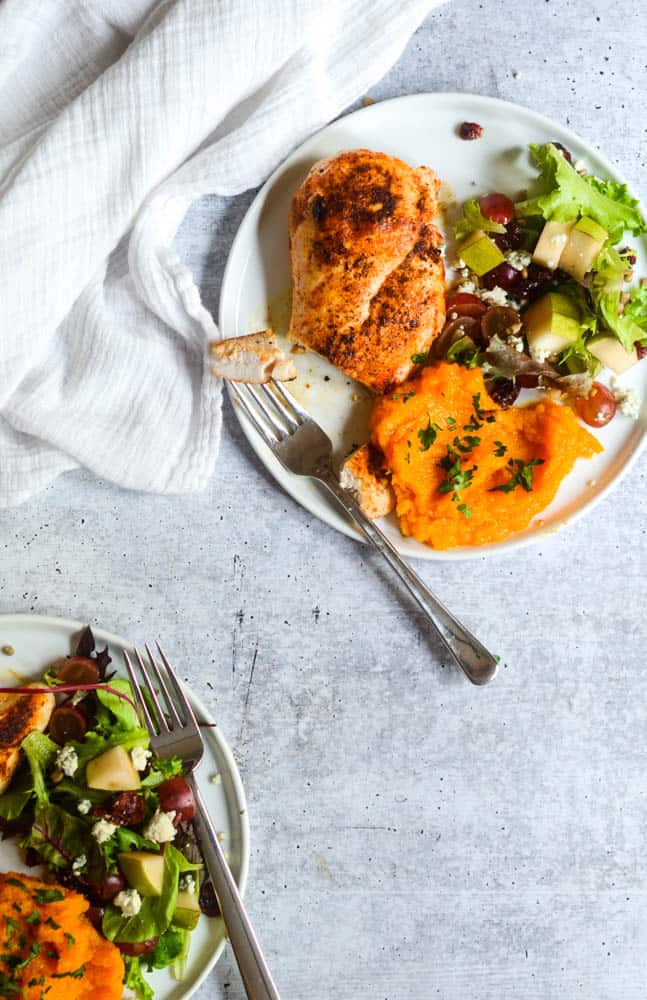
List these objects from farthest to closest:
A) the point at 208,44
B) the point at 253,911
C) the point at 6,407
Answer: the point at 253,911 < the point at 6,407 < the point at 208,44

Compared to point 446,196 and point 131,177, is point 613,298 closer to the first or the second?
point 446,196

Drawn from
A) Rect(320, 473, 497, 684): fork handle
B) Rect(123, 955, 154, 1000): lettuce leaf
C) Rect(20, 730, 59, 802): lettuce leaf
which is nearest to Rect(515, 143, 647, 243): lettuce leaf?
Rect(320, 473, 497, 684): fork handle

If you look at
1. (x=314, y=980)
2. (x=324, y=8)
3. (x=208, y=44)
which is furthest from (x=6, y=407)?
(x=314, y=980)

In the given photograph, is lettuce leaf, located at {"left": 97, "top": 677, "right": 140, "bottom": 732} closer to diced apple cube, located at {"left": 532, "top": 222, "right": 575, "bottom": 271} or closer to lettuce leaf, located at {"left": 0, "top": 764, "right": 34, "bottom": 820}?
lettuce leaf, located at {"left": 0, "top": 764, "right": 34, "bottom": 820}

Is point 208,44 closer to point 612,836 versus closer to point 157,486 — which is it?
point 157,486

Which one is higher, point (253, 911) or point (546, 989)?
point (253, 911)

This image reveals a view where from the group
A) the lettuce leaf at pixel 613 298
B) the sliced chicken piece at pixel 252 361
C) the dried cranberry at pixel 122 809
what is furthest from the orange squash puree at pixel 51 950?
the lettuce leaf at pixel 613 298
